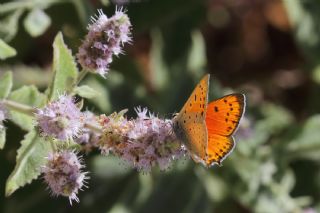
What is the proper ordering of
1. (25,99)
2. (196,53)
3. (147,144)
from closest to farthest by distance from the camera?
(147,144)
(25,99)
(196,53)

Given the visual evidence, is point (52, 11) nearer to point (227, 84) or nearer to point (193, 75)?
point (193, 75)

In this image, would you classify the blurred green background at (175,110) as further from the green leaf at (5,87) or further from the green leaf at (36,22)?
the green leaf at (5,87)

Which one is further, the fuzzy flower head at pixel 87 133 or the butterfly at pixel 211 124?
the fuzzy flower head at pixel 87 133

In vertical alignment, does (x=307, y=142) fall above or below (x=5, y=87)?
above

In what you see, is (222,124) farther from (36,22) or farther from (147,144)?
(36,22)

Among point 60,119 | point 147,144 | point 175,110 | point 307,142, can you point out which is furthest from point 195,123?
point 307,142

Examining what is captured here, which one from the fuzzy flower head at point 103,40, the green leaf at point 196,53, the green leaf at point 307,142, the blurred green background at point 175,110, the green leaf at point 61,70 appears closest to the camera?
the fuzzy flower head at point 103,40

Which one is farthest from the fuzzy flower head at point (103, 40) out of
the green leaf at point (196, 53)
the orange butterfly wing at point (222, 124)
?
the green leaf at point (196, 53)
